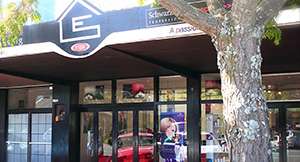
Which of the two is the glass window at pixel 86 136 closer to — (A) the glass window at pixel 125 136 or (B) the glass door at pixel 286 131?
(A) the glass window at pixel 125 136

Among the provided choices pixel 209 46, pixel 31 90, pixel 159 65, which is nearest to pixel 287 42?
pixel 209 46

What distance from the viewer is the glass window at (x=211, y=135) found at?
9.51 metres

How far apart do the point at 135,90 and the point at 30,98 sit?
173 inches

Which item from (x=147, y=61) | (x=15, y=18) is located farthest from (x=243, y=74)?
(x=15, y=18)

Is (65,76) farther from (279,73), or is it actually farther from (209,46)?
(279,73)

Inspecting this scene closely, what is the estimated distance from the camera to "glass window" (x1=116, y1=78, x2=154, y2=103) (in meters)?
10.4

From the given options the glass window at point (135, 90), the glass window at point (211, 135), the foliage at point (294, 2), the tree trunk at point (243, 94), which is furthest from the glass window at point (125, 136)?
the tree trunk at point (243, 94)

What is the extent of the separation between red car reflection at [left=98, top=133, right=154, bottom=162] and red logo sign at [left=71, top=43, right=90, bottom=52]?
4.10 m

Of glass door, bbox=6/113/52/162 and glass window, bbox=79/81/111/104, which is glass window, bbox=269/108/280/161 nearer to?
glass window, bbox=79/81/111/104

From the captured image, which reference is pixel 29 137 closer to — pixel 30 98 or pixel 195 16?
pixel 30 98

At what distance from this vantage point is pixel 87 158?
37.0 ft

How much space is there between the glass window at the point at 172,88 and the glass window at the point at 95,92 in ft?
6.32

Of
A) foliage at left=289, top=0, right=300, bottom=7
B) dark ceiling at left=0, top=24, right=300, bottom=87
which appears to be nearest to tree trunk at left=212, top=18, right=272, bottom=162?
foliage at left=289, top=0, right=300, bottom=7

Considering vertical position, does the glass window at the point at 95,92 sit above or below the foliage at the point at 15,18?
below
